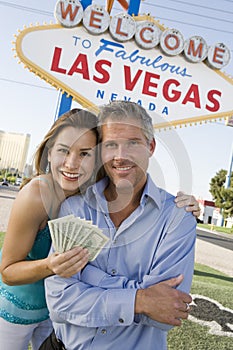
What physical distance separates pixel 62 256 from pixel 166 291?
40 centimetres

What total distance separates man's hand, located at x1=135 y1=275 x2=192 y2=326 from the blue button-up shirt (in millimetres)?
38

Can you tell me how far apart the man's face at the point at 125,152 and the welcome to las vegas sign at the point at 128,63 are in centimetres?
337

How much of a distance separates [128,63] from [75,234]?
13.6ft

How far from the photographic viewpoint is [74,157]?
175cm

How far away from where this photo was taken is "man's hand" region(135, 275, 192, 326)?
1524 millimetres

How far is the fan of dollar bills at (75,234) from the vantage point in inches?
60.9

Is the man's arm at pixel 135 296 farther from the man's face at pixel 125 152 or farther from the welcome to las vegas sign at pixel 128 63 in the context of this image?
the welcome to las vegas sign at pixel 128 63

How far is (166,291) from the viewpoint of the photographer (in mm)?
1541

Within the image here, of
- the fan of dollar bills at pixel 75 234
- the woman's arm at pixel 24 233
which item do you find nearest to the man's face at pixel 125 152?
the fan of dollar bills at pixel 75 234

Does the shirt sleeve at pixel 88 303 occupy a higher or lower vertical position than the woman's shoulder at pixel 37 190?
lower

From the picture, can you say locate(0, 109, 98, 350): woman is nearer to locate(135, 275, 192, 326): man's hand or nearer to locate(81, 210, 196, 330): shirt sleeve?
locate(81, 210, 196, 330): shirt sleeve

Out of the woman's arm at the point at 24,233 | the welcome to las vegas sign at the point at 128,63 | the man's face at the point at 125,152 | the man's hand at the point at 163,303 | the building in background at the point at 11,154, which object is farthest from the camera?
the welcome to las vegas sign at the point at 128,63

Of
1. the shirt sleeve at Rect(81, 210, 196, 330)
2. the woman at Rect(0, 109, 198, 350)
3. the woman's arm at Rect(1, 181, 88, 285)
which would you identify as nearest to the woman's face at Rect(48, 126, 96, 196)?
the woman at Rect(0, 109, 198, 350)

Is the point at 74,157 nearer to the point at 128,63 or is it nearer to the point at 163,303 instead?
the point at 163,303
